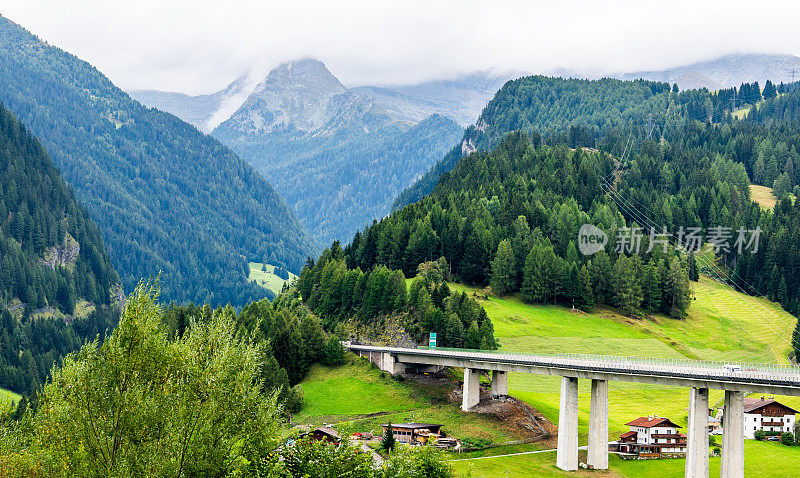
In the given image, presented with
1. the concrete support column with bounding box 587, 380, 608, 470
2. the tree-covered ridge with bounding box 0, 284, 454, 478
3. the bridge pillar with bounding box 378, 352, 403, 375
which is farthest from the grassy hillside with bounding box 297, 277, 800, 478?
the tree-covered ridge with bounding box 0, 284, 454, 478

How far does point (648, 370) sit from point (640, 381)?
2829 mm

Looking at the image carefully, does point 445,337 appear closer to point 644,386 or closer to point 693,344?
point 644,386

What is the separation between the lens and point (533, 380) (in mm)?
123500

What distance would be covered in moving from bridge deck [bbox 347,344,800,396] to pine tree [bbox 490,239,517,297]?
154 ft

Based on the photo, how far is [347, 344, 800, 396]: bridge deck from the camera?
7781 cm

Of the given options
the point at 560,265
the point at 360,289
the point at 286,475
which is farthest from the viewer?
the point at 560,265

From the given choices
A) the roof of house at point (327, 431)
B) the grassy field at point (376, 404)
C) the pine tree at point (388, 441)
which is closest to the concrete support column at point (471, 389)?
the grassy field at point (376, 404)

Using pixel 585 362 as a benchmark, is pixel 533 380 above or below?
below

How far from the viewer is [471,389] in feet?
348

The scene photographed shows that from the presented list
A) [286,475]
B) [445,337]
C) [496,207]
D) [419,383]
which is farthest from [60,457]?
[496,207]

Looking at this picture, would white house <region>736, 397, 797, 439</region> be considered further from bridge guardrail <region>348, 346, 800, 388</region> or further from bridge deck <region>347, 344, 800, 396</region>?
bridge guardrail <region>348, 346, 800, 388</region>

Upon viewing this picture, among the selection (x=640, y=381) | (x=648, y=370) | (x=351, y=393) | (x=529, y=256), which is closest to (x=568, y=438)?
(x=640, y=381)

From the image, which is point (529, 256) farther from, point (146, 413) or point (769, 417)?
point (146, 413)

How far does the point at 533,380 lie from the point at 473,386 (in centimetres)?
2005
